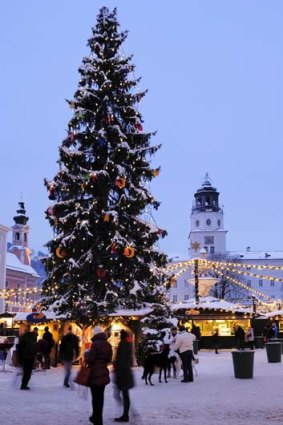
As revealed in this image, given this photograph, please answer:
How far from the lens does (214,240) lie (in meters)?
124

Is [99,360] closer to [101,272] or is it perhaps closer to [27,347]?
[27,347]

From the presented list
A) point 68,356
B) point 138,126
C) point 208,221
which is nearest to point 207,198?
point 208,221

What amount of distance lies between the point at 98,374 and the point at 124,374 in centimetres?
109

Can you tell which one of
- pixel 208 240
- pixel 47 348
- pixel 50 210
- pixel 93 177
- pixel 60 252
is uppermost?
pixel 208 240

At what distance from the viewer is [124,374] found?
11.3 m

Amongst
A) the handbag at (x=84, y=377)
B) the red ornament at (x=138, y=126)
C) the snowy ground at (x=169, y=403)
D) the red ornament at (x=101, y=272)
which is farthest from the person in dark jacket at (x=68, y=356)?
the red ornament at (x=138, y=126)

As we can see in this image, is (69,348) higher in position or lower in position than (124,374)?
higher

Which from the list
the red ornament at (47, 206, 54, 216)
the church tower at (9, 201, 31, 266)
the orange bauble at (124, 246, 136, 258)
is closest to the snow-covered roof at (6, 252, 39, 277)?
the church tower at (9, 201, 31, 266)

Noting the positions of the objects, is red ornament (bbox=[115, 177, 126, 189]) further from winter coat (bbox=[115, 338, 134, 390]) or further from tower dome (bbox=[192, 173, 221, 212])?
tower dome (bbox=[192, 173, 221, 212])

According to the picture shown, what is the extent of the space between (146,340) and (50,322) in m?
4.88

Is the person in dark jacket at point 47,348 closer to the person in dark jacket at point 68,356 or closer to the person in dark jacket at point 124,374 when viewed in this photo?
the person in dark jacket at point 68,356

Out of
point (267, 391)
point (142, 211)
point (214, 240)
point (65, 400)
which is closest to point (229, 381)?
point (267, 391)

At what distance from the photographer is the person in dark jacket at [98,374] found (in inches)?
404

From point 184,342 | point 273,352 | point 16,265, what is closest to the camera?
point 184,342
